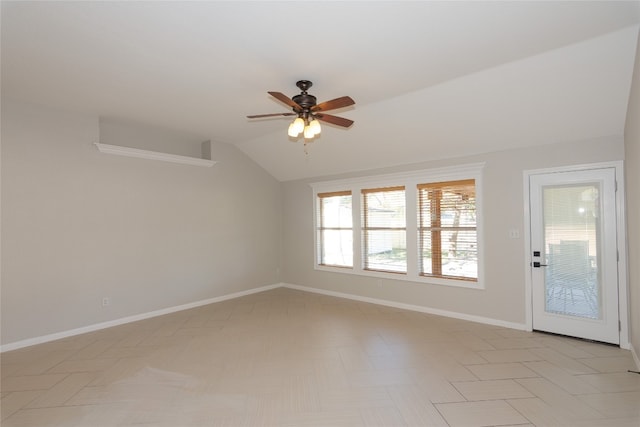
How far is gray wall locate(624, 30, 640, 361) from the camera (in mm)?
2581

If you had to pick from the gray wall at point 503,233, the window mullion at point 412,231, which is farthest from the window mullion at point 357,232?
the window mullion at point 412,231

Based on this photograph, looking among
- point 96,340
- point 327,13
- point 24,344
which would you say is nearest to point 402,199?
point 327,13

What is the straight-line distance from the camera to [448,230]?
488 cm

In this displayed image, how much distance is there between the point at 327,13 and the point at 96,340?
4.50 metres

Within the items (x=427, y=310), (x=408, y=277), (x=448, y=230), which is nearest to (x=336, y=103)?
(x=448, y=230)

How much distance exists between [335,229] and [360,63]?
383 cm

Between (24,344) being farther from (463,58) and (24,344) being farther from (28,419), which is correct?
(463,58)

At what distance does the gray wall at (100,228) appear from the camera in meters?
3.83

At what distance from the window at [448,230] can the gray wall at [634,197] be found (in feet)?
5.35

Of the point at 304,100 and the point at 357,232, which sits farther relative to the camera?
the point at 357,232

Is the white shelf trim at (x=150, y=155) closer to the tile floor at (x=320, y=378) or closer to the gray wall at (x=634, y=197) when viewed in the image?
the tile floor at (x=320, y=378)

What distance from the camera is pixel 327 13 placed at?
2.30 metres

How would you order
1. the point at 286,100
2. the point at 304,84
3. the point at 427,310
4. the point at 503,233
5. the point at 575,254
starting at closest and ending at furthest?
the point at 286,100, the point at 304,84, the point at 575,254, the point at 503,233, the point at 427,310

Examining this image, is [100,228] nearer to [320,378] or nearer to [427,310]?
[320,378]
